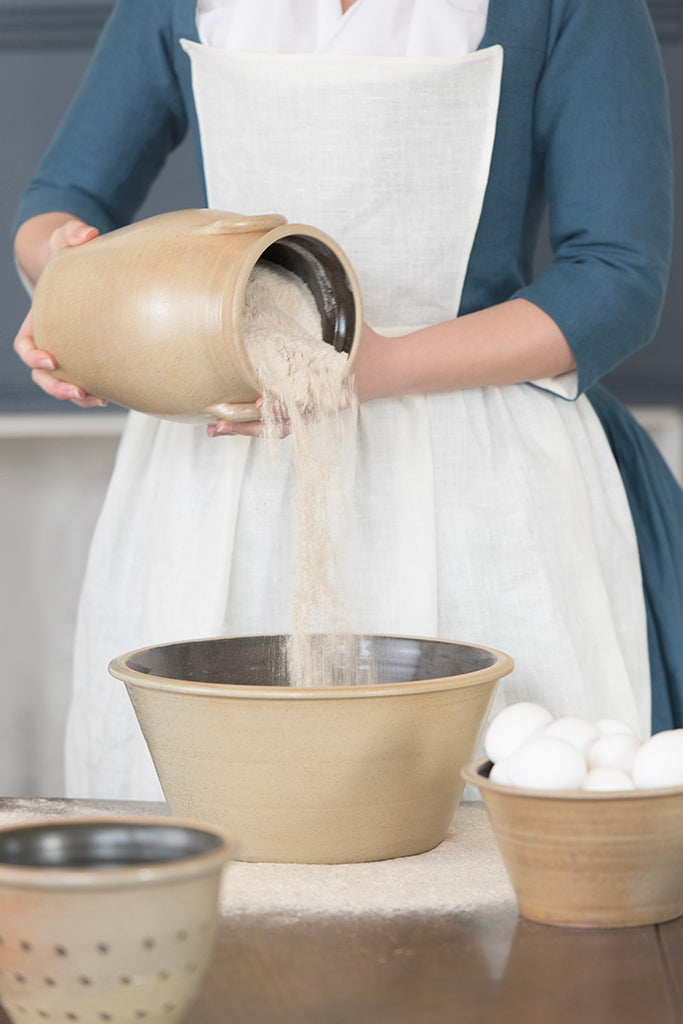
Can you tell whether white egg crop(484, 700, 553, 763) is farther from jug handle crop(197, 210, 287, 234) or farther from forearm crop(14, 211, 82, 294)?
forearm crop(14, 211, 82, 294)

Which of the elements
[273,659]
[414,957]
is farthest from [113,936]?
[273,659]

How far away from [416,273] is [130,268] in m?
0.35

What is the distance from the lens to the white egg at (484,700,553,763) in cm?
67

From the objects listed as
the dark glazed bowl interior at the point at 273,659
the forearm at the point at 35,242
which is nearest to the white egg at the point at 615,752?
the dark glazed bowl interior at the point at 273,659

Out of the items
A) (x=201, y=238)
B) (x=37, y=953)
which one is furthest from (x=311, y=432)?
(x=37, y=953)

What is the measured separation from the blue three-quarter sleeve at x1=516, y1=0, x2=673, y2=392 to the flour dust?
25 cm

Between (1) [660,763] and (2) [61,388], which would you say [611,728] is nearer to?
(1) [660,763]

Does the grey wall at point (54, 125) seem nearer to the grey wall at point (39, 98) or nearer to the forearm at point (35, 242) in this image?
the grey wall at point (39, 98)

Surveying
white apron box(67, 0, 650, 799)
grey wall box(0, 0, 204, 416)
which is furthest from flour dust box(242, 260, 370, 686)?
grey wall box(0, 0, 204, 416)

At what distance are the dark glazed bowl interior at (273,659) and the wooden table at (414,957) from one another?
0.16m

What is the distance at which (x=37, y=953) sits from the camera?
0.45m

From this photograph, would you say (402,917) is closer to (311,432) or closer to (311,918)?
(311,918)

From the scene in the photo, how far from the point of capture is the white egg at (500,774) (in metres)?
0.64

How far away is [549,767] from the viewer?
608 millimetres
